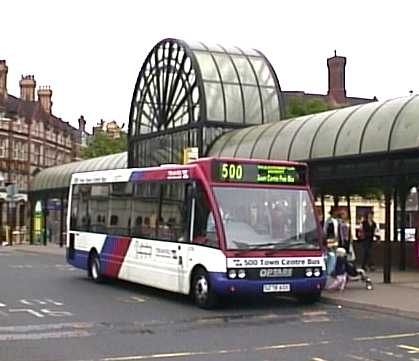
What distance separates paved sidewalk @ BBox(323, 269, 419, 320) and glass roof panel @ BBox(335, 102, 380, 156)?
147 inches

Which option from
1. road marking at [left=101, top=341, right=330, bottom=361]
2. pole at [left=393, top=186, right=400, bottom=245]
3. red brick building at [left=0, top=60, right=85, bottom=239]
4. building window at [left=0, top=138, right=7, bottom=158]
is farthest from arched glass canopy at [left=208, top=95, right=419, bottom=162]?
building window at [left=0, top=138, right=7, bottom=158]

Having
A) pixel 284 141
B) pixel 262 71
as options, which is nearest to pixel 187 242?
pixel 284 141

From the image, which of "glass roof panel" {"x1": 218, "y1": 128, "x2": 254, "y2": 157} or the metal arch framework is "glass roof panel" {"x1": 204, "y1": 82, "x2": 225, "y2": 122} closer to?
the metal arch framework

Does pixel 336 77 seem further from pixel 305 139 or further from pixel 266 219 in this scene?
pixel 266 219

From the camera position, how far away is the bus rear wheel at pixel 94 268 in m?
21.2

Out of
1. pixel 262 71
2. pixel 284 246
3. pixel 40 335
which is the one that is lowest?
pixel 40 335

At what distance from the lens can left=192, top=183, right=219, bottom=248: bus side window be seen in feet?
50.9

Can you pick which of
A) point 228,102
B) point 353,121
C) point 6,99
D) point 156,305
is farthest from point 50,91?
point 156,305

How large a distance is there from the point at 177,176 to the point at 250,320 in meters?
3.88

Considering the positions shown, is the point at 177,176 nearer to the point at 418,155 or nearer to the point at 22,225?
the point at 418,155

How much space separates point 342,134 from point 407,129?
289 centimetres

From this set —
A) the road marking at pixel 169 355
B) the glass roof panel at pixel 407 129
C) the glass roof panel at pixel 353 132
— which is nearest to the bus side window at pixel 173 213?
the road marking at pixel 169 355

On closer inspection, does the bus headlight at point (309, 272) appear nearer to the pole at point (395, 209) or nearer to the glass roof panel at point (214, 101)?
the pole at point (395, 209)

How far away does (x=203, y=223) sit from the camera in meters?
15.8
